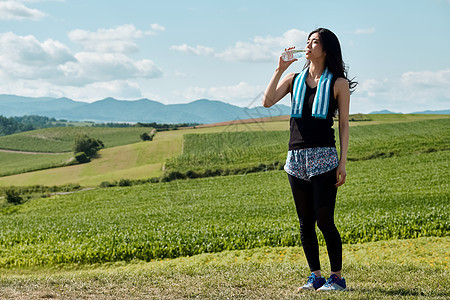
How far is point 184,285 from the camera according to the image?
4.94 meters

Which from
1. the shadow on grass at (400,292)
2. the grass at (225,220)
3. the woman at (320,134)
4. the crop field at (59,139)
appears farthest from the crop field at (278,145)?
the woman at (320,134)

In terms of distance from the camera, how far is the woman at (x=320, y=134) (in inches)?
163

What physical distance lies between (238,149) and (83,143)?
33.1m

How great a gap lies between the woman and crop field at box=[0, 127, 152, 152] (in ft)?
274

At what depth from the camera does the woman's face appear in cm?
421

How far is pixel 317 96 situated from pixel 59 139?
107m

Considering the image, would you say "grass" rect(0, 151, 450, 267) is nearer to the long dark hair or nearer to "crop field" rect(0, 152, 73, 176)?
the long dark hair

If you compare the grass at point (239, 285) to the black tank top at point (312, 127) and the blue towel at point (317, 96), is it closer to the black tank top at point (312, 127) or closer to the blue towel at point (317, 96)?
the black tank top at point (312, 127)

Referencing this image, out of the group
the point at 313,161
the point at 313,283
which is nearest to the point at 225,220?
the point at 313,283

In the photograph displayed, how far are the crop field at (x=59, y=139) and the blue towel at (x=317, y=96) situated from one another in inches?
3290

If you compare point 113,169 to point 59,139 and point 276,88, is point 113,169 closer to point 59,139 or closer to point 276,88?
point 59,139

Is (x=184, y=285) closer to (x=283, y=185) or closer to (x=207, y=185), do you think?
(x=283, y=185)

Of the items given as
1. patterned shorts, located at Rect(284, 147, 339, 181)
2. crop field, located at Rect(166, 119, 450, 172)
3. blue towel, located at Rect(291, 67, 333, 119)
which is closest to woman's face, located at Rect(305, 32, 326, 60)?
blue towel, located at Rect(291, 67, 333, 119)

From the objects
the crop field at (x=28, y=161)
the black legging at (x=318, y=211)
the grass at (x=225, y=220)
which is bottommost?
the crop field at (x=28, y=161)
